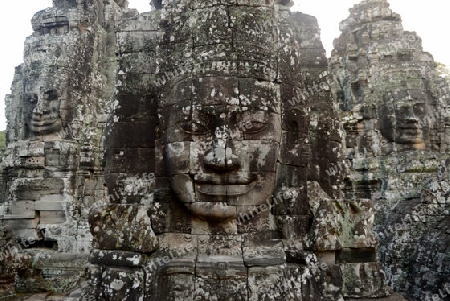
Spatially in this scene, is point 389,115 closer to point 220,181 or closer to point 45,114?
point 220,181

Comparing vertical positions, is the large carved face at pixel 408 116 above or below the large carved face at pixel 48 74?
below

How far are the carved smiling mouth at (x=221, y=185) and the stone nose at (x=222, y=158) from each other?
10 cm

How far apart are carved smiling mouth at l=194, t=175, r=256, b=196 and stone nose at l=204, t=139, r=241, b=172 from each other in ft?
0.34

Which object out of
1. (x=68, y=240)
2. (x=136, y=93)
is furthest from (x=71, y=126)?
(x=136, y=93)

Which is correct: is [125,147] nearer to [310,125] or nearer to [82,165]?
[310,125]

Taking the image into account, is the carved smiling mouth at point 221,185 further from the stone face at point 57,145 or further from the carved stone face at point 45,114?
the carved stone face at point 45,114

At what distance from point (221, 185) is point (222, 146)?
397 millimetres

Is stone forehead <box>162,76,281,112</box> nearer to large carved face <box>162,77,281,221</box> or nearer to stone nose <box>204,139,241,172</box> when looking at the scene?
large carved face <box>162,77,281,221</box>

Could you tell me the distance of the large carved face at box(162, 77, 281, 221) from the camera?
4.10 metres

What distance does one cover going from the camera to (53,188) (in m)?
11.4

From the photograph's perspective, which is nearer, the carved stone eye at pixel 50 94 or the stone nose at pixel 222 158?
the stone nose at pixel 222 158

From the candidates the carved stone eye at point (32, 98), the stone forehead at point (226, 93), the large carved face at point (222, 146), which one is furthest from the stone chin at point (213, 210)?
the carved stone eye at point (32, 98)

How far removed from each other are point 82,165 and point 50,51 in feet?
11.3

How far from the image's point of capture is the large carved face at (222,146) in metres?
4.10
